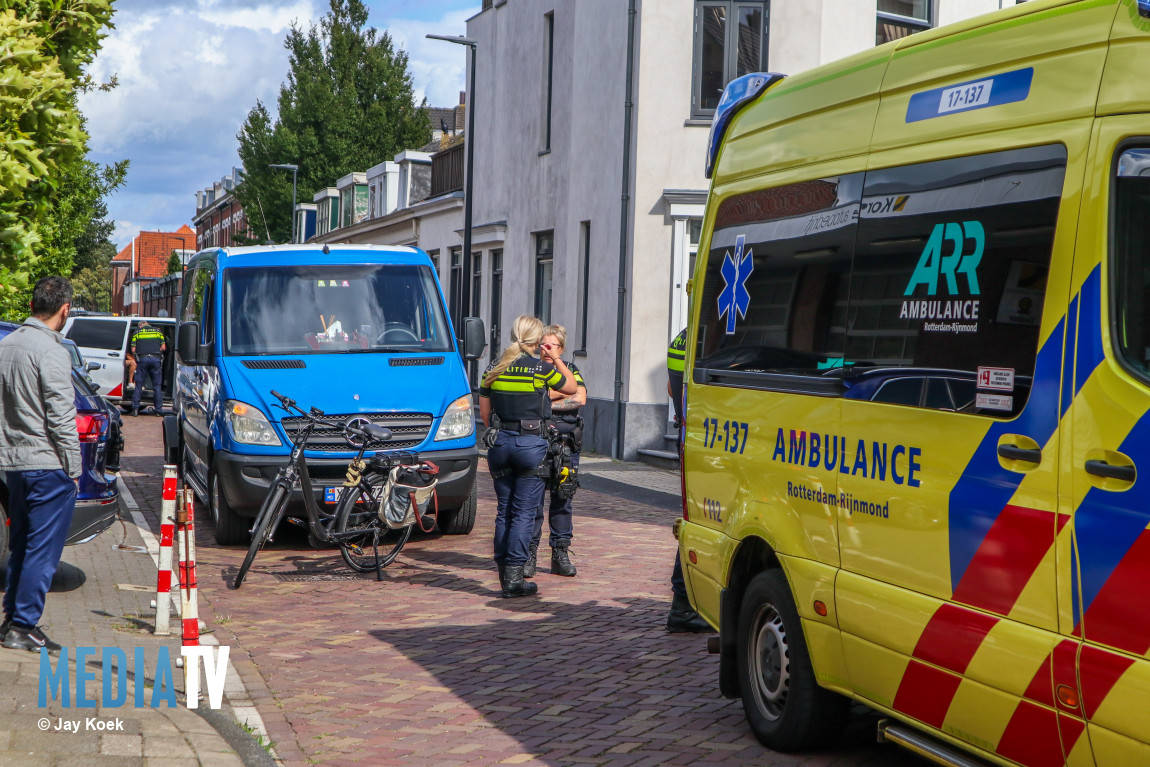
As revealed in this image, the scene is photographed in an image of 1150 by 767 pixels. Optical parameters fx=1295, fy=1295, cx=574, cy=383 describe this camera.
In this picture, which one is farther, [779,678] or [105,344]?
[105,344]

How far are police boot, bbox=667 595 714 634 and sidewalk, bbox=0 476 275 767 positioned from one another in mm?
2728

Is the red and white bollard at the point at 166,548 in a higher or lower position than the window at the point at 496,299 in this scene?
lower

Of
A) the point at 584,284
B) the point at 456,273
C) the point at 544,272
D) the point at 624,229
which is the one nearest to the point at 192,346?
the point at 624,229

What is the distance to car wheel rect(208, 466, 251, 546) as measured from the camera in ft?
36.0

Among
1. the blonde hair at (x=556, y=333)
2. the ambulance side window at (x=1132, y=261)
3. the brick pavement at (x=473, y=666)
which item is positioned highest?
the ambulance side window at (x=1132, y=261)

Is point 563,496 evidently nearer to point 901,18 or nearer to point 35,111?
point 35,111

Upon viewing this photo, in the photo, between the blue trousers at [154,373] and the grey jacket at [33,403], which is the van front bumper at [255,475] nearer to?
the grey jacket at [33,403]

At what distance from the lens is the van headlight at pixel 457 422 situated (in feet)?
36.0

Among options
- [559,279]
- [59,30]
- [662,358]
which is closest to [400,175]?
[559,279]

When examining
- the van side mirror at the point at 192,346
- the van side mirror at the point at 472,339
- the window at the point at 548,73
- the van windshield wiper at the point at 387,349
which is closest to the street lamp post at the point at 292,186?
the window at the point at 548,73

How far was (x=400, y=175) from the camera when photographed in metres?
41.4

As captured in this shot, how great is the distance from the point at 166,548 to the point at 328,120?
Result: 44840 mm

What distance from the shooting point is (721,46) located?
20.2 m

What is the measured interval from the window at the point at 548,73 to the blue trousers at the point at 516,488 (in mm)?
17226
